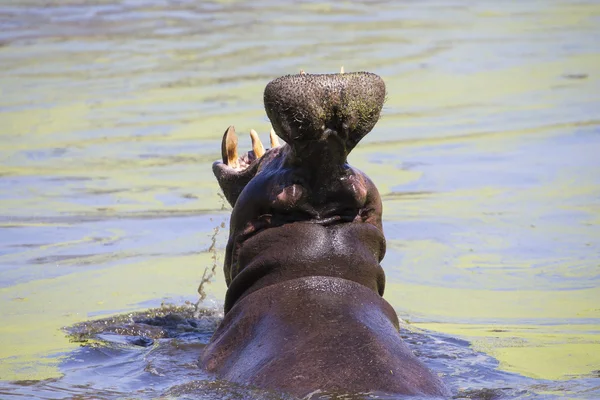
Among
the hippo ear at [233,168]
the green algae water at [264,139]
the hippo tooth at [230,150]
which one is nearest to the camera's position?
the hippo ear at [233,168]

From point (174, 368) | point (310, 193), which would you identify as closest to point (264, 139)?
point (174, 368)

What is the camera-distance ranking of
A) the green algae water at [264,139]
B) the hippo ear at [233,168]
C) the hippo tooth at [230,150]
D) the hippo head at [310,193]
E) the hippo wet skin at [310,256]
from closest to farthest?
the hippo wet skin at [310,256]
the hippo head at [310,193]
the hippo ear at [233,168]
the hippo tooth at [230,150]
the green algae water at [264,139]

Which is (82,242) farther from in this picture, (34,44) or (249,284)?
(34,44)

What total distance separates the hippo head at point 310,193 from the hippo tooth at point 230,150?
47 cm

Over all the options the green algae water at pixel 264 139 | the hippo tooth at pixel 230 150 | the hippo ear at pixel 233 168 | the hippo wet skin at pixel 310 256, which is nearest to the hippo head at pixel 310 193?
the hippo wet skin at pixel 310 256

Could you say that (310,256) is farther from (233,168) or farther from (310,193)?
(233,168)

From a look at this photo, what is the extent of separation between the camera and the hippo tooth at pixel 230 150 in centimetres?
595

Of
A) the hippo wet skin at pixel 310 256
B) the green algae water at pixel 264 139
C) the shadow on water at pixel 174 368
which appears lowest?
the green algae water at pixel 264 139

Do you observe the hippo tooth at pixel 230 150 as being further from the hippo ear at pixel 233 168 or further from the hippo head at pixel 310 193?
the hippo head at pixel 310 193

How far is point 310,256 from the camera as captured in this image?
520 centimetres

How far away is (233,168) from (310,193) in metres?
0.75

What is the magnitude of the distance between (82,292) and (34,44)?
38.7ft

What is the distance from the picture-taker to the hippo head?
505 cm

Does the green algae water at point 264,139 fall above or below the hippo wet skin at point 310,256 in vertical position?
below
